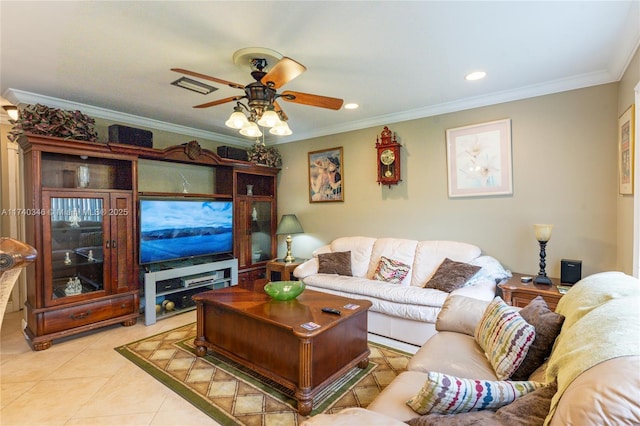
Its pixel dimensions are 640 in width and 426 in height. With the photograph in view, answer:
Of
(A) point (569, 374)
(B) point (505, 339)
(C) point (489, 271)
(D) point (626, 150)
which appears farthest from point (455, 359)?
(D) point (626, 150)

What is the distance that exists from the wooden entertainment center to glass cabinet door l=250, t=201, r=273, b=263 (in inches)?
43.0

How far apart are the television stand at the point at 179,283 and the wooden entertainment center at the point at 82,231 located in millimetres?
124

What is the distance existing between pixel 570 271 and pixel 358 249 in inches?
85.6

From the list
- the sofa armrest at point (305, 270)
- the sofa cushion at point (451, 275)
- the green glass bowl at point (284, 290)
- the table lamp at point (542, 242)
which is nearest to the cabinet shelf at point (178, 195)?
the sofa armrest at point (305, 270)

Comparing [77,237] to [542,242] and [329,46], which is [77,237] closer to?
[329,46]

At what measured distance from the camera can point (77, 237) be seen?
10.6ft

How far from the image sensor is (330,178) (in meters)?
4.68

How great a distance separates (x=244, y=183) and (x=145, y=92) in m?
2.17

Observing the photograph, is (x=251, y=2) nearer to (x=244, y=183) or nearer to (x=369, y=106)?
(x=369, y=106)

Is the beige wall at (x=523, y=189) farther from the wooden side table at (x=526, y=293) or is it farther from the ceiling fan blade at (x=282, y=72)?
the ceiling fan blade at (x=282, y=72)

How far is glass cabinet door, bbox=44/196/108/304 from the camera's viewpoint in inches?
119

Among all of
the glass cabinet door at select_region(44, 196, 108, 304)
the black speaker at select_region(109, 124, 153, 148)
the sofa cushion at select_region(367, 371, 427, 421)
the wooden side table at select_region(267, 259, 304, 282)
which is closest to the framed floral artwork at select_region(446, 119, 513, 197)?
the wooden side table at select_region(267, 259, 304, 282)

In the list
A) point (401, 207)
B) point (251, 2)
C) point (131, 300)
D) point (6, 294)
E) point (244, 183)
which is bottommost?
point (131, 300)

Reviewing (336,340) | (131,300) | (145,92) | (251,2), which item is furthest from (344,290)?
(145,92)
